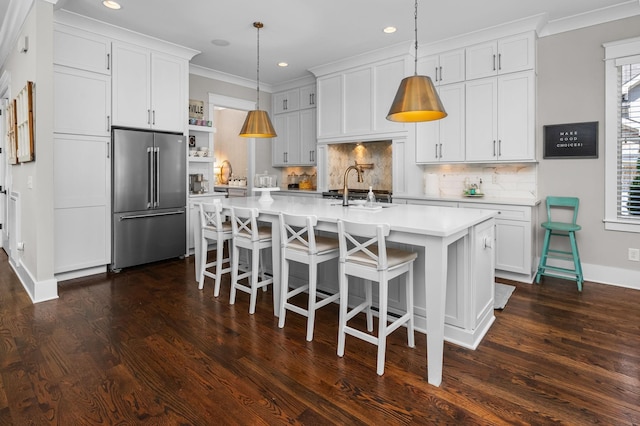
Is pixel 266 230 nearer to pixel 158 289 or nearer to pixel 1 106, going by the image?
pixel 158 289

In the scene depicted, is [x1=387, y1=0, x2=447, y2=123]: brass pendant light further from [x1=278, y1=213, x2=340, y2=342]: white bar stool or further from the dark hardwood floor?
the dark hardwood floor

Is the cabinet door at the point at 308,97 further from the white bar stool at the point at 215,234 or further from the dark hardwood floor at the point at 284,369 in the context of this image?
the dark hardwood floor at the point at 284,369

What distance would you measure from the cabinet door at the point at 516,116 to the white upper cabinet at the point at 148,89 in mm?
3977

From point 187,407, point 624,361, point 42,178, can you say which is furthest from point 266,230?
point 624,361

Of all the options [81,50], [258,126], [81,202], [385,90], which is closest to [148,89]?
[81,50]

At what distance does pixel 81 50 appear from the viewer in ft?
12.9

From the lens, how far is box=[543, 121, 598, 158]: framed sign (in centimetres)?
384

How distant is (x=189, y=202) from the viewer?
5.07 m

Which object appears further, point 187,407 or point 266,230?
point 266,230

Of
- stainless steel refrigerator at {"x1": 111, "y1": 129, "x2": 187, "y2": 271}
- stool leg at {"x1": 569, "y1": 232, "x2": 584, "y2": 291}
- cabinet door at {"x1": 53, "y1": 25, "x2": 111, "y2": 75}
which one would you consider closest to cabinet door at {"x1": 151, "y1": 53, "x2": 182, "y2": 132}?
stainless steel refrigerator at {"x1": 111, "y1": 129, "x2": 187, "y2": 271}

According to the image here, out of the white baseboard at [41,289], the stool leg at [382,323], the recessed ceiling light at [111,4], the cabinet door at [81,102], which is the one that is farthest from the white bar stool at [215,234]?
the recessed ceiling light at [111,4]

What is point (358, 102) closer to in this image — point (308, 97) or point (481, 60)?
point (308, 97)

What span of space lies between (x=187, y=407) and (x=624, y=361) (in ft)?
8.47

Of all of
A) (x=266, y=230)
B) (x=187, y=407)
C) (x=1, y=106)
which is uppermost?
(x=1, y=106)
